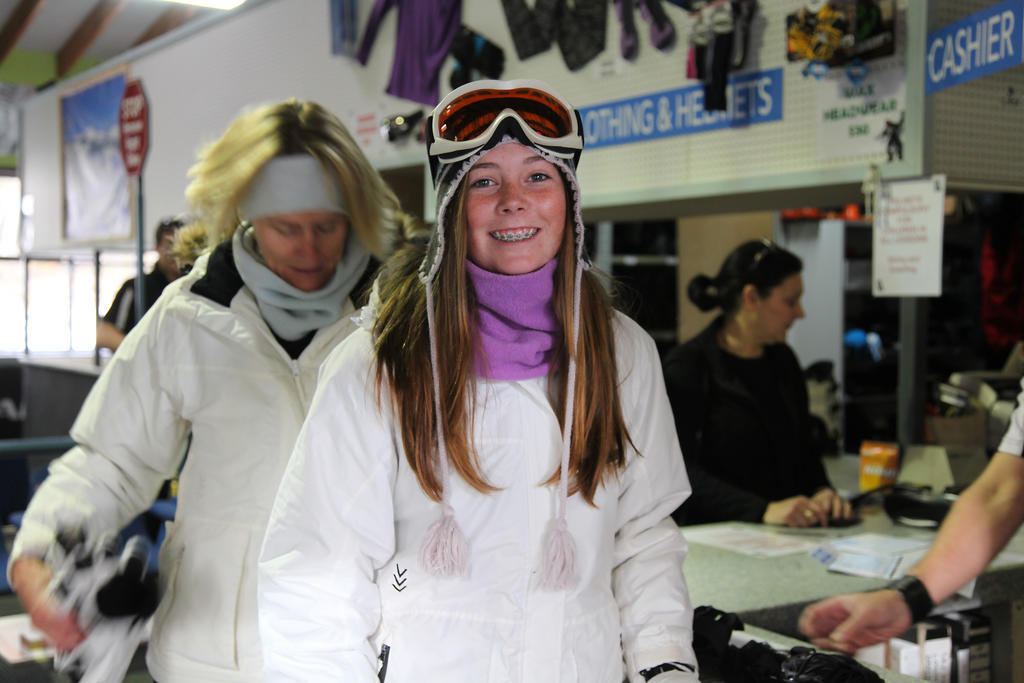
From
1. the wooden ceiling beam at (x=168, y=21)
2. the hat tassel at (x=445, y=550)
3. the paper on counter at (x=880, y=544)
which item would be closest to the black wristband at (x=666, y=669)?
the hat tassel at (x=445, y=550)

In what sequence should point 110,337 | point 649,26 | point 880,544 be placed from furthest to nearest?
point 649,26 < point 880,544 < point 110,337

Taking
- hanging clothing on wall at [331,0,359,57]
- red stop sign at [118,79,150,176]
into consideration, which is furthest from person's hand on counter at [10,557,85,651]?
hanging clothing on wall at [331,0,359,57]

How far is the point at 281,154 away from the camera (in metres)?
1.68

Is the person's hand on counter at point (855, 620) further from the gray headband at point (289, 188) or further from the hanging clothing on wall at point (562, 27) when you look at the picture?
the hanging clothing on wall at point (562, 27)

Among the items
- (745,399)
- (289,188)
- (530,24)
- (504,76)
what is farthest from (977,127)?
(289,188)

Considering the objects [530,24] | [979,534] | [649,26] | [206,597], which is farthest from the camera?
[530,24]

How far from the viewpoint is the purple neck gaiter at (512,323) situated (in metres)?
1.33

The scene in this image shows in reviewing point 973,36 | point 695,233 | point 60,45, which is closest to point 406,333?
point 973,36

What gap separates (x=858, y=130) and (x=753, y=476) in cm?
125

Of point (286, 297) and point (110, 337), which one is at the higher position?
point (286, 297)

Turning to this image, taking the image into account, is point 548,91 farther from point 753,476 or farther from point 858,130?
point 753,476

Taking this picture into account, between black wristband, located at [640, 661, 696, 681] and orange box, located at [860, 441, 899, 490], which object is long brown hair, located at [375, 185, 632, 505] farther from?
orange box, located at [860, 441, 899, 490]

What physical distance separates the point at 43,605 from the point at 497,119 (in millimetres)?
996

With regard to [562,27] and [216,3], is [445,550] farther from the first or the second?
[216,3]
